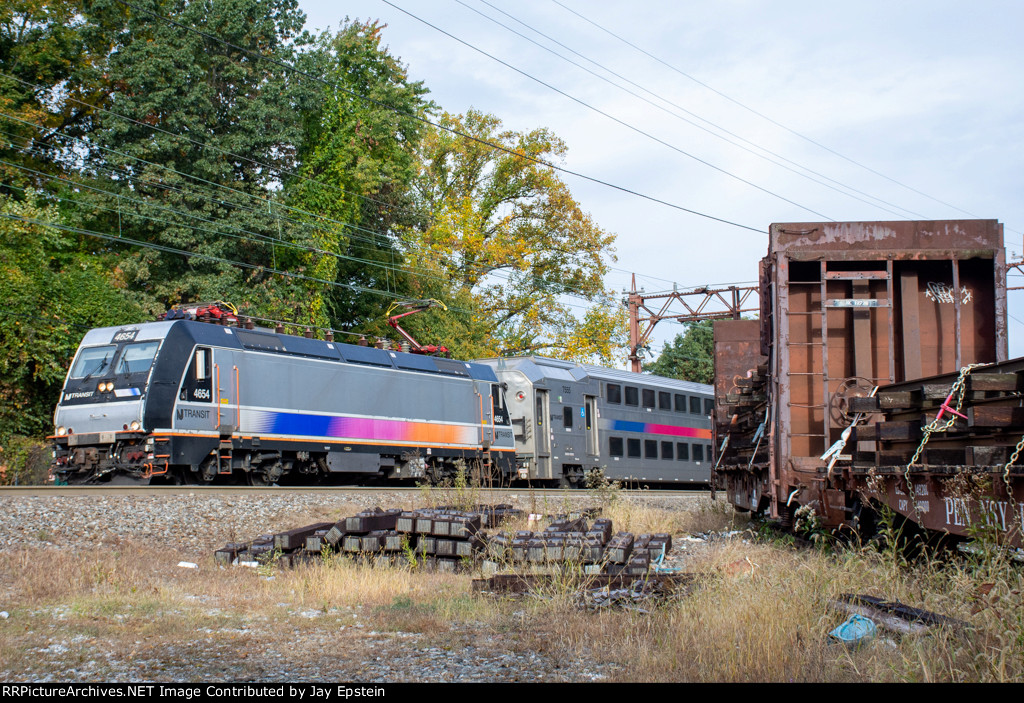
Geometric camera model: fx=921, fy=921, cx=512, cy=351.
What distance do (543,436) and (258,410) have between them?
28.1 ft

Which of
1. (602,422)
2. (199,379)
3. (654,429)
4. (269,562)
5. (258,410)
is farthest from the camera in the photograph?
(654,429)

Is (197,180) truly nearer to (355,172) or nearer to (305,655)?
(355,172)

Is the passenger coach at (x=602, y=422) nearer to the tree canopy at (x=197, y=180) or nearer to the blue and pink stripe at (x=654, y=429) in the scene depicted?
the blue and pink stripe at (x=654, y=429)

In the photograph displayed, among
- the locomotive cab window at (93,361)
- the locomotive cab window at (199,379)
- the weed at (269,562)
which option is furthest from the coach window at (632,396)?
the weed at (269,562)

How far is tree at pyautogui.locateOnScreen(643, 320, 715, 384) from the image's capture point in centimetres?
6119

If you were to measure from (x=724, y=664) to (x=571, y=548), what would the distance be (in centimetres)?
351

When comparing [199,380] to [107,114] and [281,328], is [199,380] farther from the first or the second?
[107,114]

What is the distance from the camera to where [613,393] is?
87.1 feet

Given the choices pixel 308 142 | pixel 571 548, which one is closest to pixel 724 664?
pixel 571 548

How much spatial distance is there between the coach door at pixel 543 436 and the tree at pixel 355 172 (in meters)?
8.55

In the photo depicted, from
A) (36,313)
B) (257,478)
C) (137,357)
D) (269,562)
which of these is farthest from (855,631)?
(36,313)

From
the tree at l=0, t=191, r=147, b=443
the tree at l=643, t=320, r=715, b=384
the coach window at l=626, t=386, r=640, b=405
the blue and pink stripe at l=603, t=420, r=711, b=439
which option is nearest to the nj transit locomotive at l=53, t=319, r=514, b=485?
the blue and pink stripe at l=603, t=420, r=711, b=439

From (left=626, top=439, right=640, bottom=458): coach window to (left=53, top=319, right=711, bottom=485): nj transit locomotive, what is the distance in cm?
6

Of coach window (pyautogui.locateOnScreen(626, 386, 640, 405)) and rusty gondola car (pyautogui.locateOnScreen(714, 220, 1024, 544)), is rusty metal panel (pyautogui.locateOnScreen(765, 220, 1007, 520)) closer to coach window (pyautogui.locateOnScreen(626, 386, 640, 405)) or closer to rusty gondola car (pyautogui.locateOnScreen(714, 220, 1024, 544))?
rusty gondola car (pyautogui.locateOnScreen(714, 220, 1024, 544))
